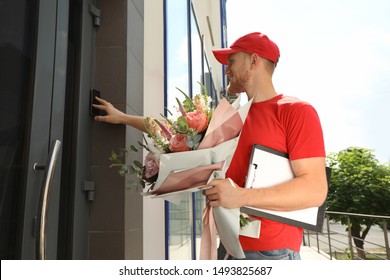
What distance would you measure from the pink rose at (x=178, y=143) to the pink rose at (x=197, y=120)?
5 centimetres

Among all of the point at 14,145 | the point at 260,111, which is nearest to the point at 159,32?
the point at 260,111

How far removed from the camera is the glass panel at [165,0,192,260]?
2.74 metres

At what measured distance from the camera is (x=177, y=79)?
10.4ft

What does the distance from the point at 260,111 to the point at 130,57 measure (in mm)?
857

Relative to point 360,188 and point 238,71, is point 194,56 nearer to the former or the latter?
point 238,71

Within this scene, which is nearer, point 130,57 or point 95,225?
point 95,225

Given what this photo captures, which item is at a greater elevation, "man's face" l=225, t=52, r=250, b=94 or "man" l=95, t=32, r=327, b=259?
"man's face" l=225, t=52, r=250, b=94

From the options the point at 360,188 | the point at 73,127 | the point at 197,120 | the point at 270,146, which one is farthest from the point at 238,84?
the point at 360,188

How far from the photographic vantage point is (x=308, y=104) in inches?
49.8

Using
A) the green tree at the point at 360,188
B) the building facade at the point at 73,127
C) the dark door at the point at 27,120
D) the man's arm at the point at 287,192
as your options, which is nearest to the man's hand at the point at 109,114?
the building facade at the point at 73,127

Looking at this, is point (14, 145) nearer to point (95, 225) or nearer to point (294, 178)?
point (95, 225)

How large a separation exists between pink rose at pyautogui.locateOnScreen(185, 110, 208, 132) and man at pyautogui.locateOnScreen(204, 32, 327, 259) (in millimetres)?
189

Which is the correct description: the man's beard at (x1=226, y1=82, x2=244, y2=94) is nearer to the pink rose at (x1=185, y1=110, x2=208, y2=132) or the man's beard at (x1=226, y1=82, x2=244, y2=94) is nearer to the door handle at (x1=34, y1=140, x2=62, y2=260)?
the pink rose at (x1=185, y1=110, x2=208, y2=132)

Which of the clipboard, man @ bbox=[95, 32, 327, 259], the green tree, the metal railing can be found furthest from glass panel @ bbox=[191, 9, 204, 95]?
the green tree
